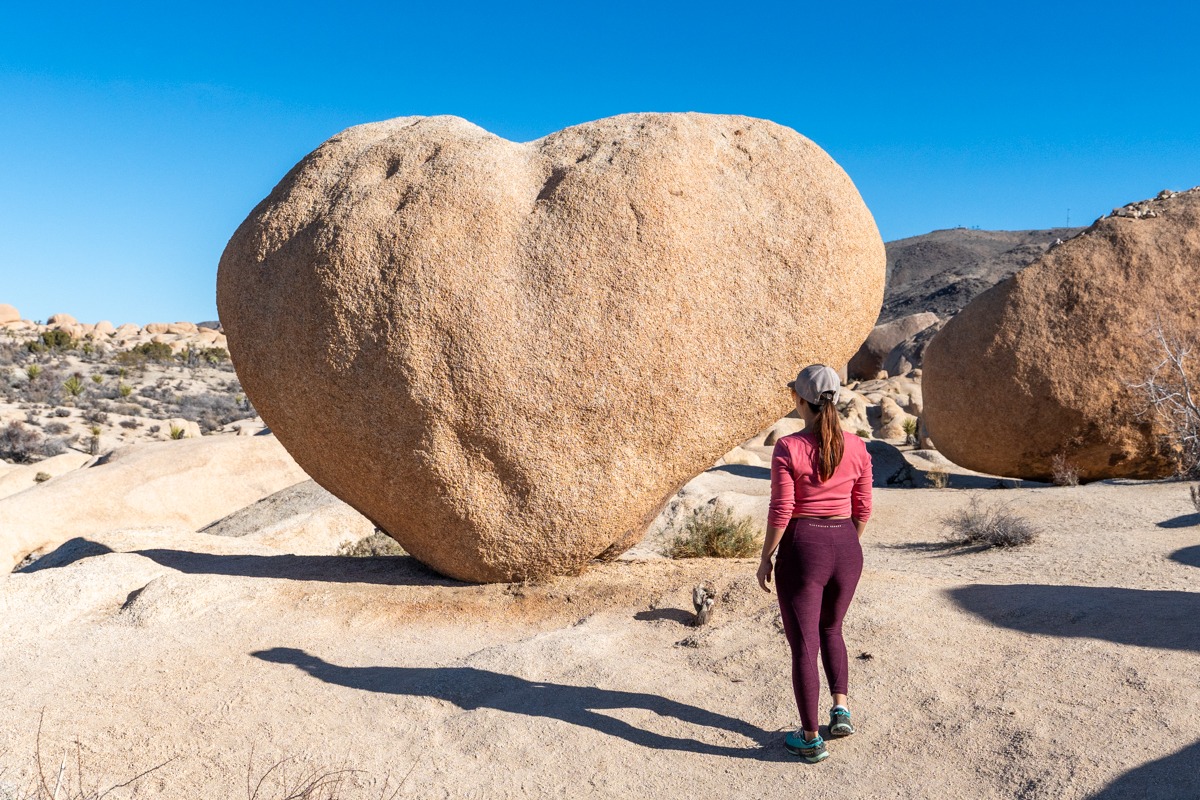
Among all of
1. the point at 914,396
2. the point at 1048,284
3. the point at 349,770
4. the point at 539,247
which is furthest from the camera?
the point at 914,396

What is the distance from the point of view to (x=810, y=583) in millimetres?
3428

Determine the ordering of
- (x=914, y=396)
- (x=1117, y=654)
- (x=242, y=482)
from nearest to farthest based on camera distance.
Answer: (x=1117, y=654) → (x=242, y=482) → (x=914, y=396)

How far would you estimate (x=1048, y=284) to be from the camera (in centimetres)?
1038

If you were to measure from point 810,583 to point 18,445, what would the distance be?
1837 cm

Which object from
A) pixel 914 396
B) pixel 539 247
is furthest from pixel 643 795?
pixel 914 396

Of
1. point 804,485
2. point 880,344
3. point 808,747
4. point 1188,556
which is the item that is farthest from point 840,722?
point 880,344

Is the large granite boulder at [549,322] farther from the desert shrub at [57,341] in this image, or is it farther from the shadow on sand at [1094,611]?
the desert shrub at [57,341]

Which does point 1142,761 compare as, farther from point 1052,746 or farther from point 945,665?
point 945,665

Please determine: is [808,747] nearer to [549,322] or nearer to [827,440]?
[827,440]

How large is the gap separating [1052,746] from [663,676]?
1679 millimetres

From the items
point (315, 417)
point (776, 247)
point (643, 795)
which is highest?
point (776, 247)

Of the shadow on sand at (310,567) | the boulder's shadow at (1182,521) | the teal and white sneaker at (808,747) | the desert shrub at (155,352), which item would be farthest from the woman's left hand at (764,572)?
the desert shrub at (155,352)

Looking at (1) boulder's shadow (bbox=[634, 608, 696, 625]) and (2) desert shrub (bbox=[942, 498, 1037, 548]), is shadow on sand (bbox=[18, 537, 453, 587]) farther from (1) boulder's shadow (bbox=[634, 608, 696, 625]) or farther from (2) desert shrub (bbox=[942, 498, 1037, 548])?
(2) desert shrub (bbox=[942, 498, 1037, 548])

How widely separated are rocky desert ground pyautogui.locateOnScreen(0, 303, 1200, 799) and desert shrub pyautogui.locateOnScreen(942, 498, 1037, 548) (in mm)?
238
